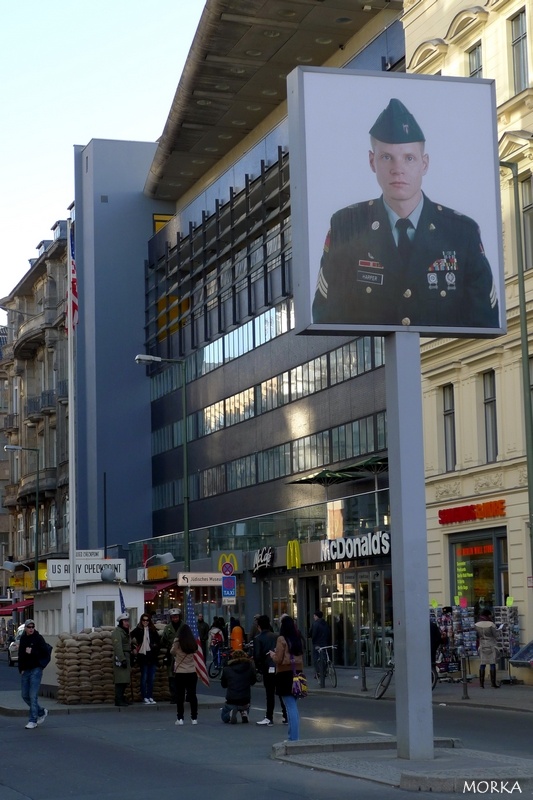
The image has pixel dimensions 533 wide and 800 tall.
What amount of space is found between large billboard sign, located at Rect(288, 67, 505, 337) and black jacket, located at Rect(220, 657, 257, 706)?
8310 millimetres

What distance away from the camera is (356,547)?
137ft

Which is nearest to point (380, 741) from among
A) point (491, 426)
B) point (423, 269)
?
point (423, 269)

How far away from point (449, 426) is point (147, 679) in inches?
549

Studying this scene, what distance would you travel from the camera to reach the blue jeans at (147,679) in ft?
88.3

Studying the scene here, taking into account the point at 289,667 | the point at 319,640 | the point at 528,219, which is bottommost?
the point at 319,640

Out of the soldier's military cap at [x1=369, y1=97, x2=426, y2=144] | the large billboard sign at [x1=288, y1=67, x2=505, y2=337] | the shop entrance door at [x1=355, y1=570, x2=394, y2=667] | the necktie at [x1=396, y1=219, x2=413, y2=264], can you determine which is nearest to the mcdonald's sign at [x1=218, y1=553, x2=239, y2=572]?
the shop entrance door at [x1=355, y1=570, x2=394, y2=667]

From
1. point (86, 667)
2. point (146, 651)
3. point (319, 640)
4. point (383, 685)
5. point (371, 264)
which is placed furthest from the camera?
point (319, 640)

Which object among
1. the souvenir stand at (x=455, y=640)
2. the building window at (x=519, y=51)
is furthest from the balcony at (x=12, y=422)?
the building window at (x=519, y=51)

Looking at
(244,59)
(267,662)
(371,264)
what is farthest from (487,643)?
(244,59)

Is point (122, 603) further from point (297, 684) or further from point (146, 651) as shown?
point (297, 684)

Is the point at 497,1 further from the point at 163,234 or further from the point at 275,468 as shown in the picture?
the point at 163,234

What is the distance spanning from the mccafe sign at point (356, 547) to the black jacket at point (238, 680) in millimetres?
16619

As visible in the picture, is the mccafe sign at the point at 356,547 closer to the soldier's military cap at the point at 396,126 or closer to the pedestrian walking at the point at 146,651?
the pedestrian walking at the point at 146,651

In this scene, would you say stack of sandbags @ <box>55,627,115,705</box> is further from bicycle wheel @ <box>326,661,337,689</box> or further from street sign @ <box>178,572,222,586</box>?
street sign @ <box>178,572,222,586</box>
